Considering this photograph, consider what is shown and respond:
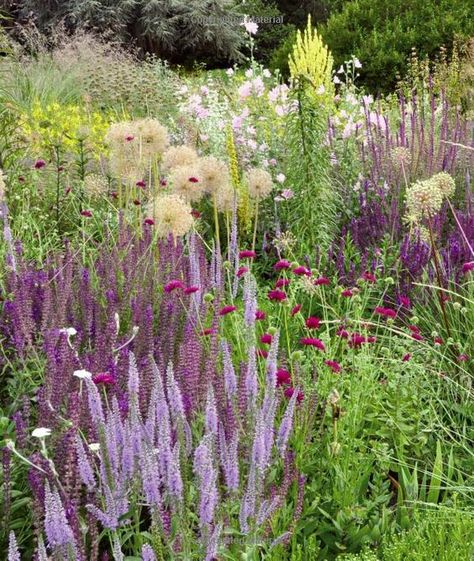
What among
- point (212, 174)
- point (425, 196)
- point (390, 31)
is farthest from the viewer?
point (390, 31)

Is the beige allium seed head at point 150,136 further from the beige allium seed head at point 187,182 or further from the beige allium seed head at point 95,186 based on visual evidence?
the beige allium seed head at point 95,186

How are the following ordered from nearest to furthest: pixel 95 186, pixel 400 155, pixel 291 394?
1. pixel 291 394
2. pixel 400 155
3. pixel 95 186

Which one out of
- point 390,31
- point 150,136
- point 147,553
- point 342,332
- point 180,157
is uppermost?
point 390,31

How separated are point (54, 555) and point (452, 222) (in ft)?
12.9

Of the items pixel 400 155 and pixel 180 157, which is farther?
pixel 400 155

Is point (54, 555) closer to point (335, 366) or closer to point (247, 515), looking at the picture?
point (247, 515)

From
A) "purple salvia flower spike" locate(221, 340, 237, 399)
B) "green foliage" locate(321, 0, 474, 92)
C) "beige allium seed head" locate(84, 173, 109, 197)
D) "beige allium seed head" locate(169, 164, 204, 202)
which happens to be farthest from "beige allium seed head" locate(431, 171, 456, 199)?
"green foliage" locate(321, 0, 474, 92)

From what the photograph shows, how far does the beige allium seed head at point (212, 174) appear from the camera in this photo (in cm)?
400

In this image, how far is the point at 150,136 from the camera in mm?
4258

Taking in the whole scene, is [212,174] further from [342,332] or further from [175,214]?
[342,332]

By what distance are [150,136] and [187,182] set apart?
54 cm

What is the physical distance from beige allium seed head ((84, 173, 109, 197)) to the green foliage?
8.50 metres

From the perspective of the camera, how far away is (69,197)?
5.54 m

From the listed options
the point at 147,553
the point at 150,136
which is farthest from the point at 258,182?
the point at 147,553
